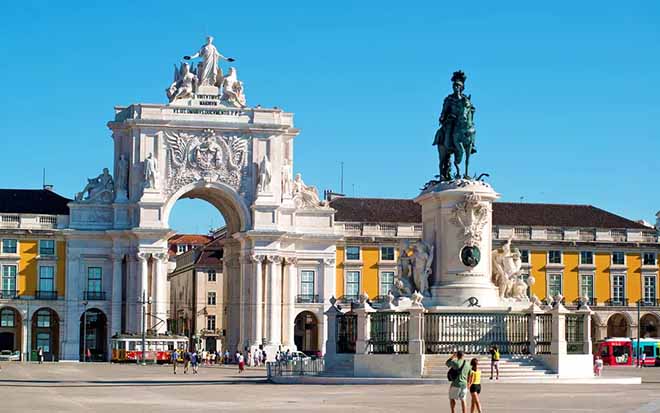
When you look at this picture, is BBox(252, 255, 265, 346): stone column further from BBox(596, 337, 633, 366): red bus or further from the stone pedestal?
the stone pedestal

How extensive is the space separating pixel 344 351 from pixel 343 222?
50.8 m

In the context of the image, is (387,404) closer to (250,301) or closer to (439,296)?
(439,296)

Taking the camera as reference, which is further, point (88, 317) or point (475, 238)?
point (88, 317)

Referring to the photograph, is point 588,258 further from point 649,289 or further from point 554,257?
point 649,289

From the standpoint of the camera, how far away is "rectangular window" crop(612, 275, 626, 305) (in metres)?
103

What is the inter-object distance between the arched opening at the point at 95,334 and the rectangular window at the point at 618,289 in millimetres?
35276

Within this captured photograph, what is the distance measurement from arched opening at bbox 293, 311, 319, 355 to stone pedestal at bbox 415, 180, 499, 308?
5205 cm

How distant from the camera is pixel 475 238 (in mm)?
46719

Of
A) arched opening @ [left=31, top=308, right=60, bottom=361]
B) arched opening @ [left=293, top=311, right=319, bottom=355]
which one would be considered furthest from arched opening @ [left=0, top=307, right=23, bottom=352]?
arched opening @ [left=293, top=311, right=319, bottom=355]

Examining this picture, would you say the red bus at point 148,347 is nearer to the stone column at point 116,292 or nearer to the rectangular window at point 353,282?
the stone column at point 116,292

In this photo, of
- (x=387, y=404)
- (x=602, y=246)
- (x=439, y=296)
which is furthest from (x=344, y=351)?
(x=602, y=246)

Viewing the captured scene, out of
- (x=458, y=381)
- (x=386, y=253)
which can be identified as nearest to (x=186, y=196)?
(x=386, y=253)

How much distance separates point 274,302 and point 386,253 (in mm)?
10067

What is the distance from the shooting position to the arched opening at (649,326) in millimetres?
103075
